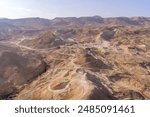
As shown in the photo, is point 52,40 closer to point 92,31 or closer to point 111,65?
point 92,31

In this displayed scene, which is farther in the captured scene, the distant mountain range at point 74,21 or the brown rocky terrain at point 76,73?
the distant mountain range at point 74,21

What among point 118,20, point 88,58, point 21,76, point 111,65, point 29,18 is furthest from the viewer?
point 29,18

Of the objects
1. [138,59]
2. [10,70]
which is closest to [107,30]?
[138,59]

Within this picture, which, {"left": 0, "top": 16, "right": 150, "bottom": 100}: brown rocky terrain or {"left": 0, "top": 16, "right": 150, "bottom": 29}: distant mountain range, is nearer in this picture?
{"left": 0, "top": 16, "right": 150, "bottom": 100}: brown rocky terrain

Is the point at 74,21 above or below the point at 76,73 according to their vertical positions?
below

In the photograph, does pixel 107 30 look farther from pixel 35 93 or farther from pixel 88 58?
pixel 35 93

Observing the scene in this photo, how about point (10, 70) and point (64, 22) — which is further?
point (64, 22)

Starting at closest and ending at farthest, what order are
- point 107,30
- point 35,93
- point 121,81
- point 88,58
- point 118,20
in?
1. point 35,93
2. point 121,81
3. point 88,58
4. point 107,30
5. point 118,20

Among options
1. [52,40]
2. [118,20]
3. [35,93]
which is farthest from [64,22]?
[35,93]

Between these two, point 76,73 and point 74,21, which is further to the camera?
point 74,21
